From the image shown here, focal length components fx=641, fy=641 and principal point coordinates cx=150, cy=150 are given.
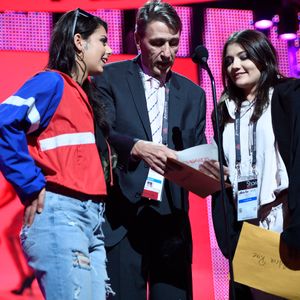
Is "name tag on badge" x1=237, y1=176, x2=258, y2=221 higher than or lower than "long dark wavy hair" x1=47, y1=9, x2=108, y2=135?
lower

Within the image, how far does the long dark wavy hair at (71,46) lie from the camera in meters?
2.44

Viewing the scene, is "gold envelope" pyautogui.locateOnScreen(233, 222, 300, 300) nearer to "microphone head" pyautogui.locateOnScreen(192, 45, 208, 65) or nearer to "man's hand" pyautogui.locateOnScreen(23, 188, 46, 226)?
"microphone head" pyautogui.locateOnScreen(192, 45, 208, 65)

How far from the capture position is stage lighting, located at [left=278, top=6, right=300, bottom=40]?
4.69 m

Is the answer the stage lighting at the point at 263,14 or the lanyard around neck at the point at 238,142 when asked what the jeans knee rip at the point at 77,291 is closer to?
the lanyard around neck at the point at 238,142

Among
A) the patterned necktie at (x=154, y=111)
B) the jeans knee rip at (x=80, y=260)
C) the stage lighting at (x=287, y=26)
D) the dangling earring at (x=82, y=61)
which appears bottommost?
the jeans knee rip at (x=80, y=260)

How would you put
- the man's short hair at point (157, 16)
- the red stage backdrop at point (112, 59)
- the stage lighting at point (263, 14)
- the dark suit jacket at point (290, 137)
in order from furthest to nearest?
the stage lighting at point (263, 14) < the red stage backdrop at point (112, 59) < the man's short hair at point (157, 16) < the dark suit jacket at point (290, 137)

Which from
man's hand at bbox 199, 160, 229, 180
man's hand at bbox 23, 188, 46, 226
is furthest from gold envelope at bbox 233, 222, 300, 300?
man's hand at bbox 23, 188, 46, 226

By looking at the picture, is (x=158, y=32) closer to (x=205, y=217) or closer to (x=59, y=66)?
(x=59, y=66)

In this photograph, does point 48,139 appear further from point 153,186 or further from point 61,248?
point 153,186

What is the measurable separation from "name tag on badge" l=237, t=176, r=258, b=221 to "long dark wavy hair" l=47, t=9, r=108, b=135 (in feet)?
2.10

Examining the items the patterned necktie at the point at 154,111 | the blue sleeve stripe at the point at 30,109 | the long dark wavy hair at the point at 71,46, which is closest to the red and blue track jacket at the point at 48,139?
the blue sleeve stripe at the point at 30,109

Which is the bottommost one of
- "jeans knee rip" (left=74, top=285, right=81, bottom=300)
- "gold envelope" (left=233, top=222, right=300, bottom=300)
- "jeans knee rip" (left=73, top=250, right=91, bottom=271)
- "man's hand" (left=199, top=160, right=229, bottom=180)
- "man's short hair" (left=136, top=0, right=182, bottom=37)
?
"gold envelope" (left=233, top=222, right=300, bottom=300)

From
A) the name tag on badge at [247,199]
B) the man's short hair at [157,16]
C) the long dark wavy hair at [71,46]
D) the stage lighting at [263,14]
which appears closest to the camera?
the long dark wavy hair at [71,46]

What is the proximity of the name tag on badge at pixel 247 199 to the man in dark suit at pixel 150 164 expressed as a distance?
25 centimetres
